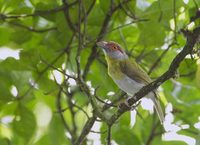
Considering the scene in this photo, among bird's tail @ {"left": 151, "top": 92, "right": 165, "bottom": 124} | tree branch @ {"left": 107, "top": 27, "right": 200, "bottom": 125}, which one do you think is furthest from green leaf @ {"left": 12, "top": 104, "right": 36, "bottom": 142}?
tree branch @ {"left": 107, "top": 27, "right": 200, "bottom": 125}

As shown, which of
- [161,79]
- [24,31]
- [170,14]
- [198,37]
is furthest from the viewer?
[24,31]

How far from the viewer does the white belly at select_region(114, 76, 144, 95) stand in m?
3.51

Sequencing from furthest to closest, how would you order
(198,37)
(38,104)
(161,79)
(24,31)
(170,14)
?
1. (38,104)
2. (24,31)
3. (170,14)
4. (161,79)
5. (198,37)

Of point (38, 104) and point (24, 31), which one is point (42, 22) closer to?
point (24, 31)

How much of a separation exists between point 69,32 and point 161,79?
5.00 ft

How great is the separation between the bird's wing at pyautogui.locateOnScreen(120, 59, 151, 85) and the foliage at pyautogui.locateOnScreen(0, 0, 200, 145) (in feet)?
0.52

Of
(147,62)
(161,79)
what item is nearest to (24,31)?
(147,62)

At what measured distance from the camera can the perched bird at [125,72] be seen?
354 cm

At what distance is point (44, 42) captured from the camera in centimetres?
396

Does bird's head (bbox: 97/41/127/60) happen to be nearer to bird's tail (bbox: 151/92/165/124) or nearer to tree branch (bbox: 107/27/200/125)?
bird's tail (bbox: 151/92/165/124)

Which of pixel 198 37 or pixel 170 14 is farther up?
pixel 170 14

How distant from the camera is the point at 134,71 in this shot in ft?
11.9

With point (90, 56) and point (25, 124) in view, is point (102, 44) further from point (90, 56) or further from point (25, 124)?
point (25, 124)

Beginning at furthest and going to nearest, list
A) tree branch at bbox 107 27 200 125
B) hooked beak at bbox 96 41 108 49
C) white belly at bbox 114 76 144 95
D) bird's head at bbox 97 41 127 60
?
bird's head at bbox 97 41 127 60, hooked beak at bbox 96 41 108 49, white belly at bbox 114 76 144 95, tree branch at bbox 107 27 200 125
